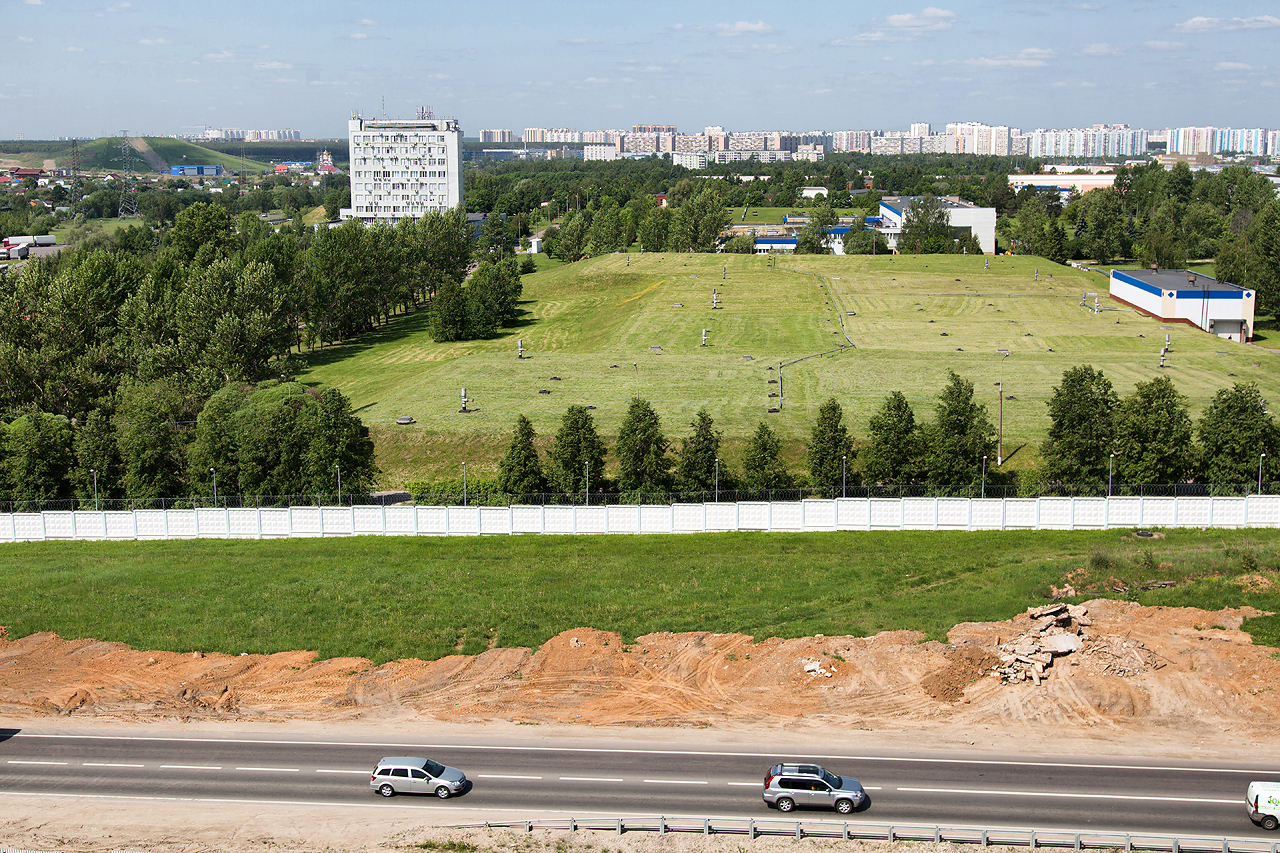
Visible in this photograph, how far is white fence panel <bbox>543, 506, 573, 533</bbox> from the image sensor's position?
48312 millimetres

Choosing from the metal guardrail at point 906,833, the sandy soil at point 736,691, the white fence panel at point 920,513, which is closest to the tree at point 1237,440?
the white fence panel at point 920,513

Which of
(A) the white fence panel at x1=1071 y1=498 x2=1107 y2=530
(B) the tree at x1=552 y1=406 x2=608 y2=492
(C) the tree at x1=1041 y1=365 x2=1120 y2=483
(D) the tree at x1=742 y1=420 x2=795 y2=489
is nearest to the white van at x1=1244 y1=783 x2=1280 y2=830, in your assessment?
(A) the white fence panel at x1=1071 y1=498 x2=1107 y2=530

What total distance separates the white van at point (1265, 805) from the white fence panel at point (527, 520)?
1248 inches

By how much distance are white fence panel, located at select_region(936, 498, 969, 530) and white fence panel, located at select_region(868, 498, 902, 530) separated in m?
1.91

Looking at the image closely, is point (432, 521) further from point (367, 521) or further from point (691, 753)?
point (691, 753)

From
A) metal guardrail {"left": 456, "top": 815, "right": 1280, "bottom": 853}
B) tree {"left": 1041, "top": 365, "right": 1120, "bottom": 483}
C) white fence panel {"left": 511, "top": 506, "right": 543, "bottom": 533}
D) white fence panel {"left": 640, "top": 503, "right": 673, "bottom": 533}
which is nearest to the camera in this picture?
metal guardrail {"left": 456, "top": 815, "right": 1280, "bottom": 853}

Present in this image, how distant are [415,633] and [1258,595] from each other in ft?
102

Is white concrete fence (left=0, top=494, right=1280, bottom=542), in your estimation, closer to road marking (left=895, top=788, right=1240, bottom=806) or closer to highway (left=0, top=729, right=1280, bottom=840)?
highway (left=0, top=729, right=1280, bottom=840)

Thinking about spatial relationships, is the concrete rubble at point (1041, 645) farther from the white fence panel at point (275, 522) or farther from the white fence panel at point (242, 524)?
the white fence panel at point (242, 524)

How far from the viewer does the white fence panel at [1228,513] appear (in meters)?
46.1

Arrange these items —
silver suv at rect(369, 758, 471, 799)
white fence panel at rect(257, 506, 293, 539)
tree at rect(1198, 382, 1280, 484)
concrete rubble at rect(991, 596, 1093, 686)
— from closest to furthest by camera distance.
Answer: silver suv at rect(369, 758, 471, 799), concrete rubble at rect(991, 596, 1093, 686), tree at rect(1198, 382, 1280, 484), white fence panel at rect(257, 506, 293, 539)

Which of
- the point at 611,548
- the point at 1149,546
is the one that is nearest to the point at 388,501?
the point at 611,548

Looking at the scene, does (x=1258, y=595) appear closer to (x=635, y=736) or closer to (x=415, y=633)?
(x=635, y=736)

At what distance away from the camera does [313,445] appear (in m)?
51.7
